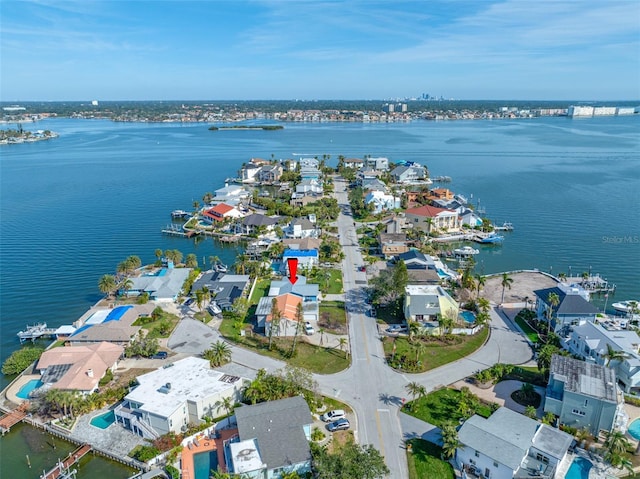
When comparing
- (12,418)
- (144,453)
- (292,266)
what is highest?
(292,266)

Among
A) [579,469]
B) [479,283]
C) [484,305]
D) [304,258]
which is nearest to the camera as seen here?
[579,469]

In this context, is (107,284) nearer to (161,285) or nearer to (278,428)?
(161,285)

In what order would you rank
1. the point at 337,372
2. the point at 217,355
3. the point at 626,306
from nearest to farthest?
1. the point at 337,372
2. the point at 217,355
3. the point at 626,306

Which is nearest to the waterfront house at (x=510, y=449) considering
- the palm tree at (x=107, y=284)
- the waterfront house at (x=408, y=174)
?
the palm tree at (x=107, y=284)

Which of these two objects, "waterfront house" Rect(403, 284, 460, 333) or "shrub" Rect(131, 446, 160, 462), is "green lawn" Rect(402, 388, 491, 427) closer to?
"waterfront house" Rect(403, 284, 460, 333)

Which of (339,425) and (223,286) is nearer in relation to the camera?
(339,425)

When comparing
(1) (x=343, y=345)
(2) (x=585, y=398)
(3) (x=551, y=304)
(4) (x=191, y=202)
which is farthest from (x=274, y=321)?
(4) (x=191, y=202)

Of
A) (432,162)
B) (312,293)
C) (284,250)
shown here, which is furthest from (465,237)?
(432,162)

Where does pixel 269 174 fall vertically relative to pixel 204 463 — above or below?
above
